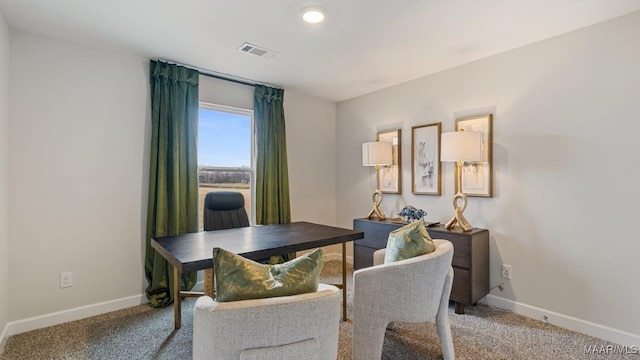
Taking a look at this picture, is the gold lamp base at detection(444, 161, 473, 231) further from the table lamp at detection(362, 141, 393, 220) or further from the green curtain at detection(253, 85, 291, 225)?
the green curtain at detection(253, 85, 291, 225)

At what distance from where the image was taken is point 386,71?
3.37 m

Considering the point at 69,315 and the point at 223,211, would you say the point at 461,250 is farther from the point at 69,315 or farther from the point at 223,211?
the point at 69,315

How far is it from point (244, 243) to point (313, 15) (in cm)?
165

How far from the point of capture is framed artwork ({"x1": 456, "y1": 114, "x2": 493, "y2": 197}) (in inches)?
116

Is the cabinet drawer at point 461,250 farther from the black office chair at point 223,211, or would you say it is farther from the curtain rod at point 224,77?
the curtain rod at point 224,77

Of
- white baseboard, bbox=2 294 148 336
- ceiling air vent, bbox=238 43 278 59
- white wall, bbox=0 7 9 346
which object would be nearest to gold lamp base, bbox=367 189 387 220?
ceiling air vent, bbox=238 43 278 59

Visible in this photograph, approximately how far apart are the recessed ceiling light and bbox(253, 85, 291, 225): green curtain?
5.34 feet

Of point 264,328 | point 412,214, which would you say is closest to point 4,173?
point 264,328

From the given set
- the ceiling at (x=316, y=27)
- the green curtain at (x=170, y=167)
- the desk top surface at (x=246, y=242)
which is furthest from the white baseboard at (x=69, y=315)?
the ceiling at (x=316, y=27)

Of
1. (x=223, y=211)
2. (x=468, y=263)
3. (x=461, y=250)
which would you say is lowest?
(x=468, y=263)

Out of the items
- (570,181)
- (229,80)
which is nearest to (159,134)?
(229,80)

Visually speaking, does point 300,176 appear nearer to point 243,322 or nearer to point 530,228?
point 530,228

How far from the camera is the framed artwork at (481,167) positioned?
116 inches

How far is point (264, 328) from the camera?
116cm
